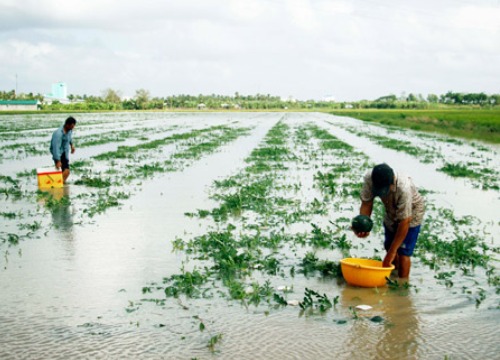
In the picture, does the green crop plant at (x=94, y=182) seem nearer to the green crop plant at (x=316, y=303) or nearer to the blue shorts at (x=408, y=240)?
the blue shorts at (x=408, y=240)

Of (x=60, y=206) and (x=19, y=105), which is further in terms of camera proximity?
(x=19, y=105)

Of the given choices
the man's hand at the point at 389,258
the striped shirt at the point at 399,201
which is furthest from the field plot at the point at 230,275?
the striped shirt at the point at 399,201

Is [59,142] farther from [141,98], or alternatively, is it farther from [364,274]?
[141,98]

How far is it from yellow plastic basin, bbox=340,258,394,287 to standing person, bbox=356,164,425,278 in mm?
135

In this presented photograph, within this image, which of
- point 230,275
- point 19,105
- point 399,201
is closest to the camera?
point 399,201

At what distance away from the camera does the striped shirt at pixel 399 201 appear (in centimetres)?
591

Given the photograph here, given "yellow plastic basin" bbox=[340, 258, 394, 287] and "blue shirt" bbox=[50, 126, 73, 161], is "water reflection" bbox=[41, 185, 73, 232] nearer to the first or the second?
"blue shirt" bbox=[50, 126, 73, 161]

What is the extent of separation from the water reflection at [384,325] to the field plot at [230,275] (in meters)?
0.02

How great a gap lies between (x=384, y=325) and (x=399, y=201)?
4.58 ft

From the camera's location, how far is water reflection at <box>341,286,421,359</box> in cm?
471

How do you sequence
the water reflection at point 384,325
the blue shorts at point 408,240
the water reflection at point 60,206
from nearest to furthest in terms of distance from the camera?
the water reflection at point 384,325, the blue shorts at point 408,240, the water reflection at point 60,206

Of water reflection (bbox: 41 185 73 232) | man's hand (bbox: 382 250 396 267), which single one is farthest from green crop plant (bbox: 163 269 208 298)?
water reflection (bbox: 41 185 73 232)

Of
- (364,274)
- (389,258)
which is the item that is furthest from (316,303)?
(389,258)

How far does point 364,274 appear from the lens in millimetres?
6152
